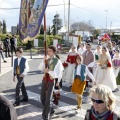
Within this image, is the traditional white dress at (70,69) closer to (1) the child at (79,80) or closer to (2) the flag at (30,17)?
(1) the child at (79,80)

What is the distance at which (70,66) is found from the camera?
34.7 feet

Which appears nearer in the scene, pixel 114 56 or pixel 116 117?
pixel 116 117

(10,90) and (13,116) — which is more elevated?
(13,116)

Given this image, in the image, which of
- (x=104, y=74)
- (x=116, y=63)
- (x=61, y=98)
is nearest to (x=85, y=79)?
(x=61, y=98)

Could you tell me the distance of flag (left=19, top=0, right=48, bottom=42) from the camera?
572 centimetres

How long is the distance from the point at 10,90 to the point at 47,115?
380 cm

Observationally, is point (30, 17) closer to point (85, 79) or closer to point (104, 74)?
point (85, 79)

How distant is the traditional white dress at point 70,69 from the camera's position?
1027 centimetres

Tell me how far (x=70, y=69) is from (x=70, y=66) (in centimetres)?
11

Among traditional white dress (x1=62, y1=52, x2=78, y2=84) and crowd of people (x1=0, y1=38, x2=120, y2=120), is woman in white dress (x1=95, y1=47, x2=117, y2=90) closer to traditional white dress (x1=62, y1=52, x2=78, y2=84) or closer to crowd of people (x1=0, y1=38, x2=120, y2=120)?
crowd of people (x1=0, y1=38, x2=120, y2=120)

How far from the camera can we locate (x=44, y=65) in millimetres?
6566

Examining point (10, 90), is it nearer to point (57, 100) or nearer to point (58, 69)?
point (57, 100)

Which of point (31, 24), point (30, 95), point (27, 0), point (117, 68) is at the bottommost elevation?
point (30, 95)

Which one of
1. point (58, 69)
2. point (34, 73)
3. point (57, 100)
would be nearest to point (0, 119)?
point (58, 69)
